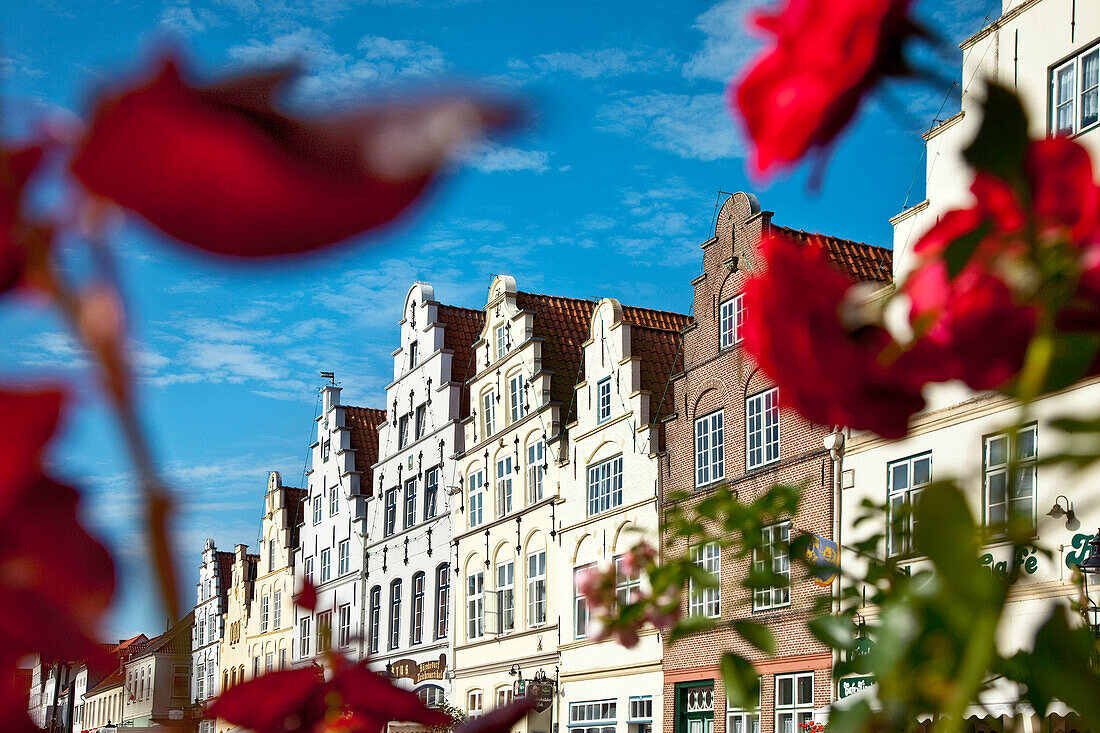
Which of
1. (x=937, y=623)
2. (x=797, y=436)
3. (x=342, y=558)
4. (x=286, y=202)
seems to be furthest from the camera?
(x=342, y=558)

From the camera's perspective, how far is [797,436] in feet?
48.7

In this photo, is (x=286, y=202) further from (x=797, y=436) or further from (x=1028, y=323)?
(x=797, y=436)

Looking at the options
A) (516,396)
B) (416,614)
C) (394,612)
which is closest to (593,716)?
(516,396)

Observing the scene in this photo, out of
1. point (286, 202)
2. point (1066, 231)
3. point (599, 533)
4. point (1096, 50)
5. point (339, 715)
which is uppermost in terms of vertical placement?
point (1096, 50)

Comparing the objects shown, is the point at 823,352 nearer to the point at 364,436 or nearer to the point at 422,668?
the point at 422,668

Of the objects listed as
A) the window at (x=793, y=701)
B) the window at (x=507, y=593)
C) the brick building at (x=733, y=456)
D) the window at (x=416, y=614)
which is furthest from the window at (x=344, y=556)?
the window at (x=793, y=701)

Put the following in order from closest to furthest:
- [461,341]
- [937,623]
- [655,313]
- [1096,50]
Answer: [937,623] → [1096,50] → [655,313] → [461,341]

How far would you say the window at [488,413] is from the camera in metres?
22.8

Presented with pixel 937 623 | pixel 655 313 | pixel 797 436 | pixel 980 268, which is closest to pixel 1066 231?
pixel 980 268

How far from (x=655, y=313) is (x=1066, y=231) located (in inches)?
836

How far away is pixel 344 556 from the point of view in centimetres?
2875

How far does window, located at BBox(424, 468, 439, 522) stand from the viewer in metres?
24.6

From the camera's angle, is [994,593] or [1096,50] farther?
[1096,50]

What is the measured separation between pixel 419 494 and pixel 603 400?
7.28m
